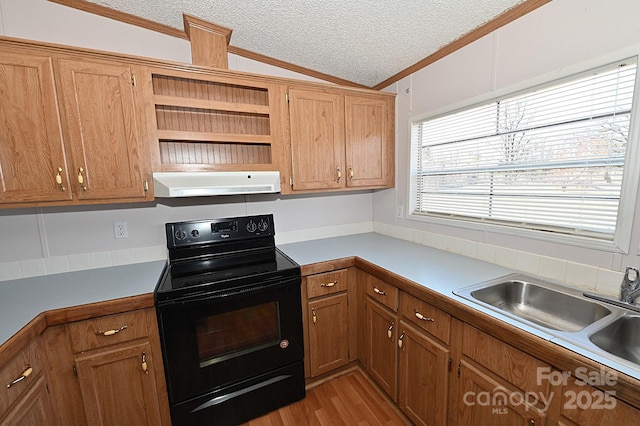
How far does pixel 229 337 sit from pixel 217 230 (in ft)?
2.38

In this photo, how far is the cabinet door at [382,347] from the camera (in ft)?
5.33

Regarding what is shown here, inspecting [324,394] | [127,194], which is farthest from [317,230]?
[127,194]

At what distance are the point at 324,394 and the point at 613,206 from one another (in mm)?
1942

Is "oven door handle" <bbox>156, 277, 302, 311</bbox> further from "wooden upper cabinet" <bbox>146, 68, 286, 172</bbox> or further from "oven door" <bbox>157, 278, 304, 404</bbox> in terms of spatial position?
"wooden upper cabinet" <bbox>146, 68, 286, 172</bbox>

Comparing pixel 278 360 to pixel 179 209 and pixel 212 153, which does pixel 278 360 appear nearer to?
pixel 179 209

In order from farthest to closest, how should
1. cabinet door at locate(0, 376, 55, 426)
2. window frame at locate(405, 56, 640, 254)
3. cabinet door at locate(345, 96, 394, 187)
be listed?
1. cabinet door at locate(345, 96, 394, 187)
2. window frame at locate(405, 56, 640, 254)
3. cabinet door at locate(0, 376, 55, 426)

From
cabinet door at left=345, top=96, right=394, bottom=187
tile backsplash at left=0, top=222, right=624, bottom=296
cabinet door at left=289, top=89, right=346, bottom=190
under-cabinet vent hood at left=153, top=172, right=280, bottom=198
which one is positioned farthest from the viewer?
cabinet door at left=345, top=96, right=394, bottom=187

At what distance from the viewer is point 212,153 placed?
2023 millimetres

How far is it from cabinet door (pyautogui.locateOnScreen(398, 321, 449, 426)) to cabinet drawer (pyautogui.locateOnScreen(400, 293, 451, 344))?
55 millimetres

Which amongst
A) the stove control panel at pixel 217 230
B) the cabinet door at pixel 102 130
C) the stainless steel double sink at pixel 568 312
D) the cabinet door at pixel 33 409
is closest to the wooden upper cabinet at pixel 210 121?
the cabinet door at pixel 102 130

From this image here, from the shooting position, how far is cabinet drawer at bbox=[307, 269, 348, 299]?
5.84 ft

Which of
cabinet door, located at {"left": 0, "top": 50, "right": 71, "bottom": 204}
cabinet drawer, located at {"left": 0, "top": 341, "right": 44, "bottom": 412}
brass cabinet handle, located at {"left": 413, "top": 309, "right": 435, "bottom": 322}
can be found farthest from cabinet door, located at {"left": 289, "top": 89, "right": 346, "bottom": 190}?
cabinet drawer, located at {"left": 0, "top": 341, "right": 44, "bottom": 412}

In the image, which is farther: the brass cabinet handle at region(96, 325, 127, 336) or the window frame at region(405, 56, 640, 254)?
the brass cabinet handle at region(96, 325, 127, 336)

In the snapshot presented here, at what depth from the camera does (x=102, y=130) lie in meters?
1.49
